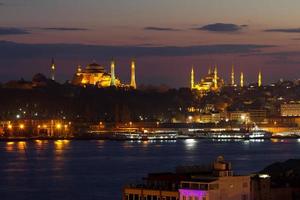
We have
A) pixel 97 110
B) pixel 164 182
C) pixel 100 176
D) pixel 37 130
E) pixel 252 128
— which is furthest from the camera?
pixel 97 110

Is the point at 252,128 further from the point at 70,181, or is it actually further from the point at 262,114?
the point at 70,181

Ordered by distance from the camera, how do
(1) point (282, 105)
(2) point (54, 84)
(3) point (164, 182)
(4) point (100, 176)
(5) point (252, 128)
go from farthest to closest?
(1) point (282, 105), (2) point (54, 84), (5) point (252, 128), (4) point (100, 176), (3) point (164, 182)

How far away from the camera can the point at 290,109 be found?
109 m

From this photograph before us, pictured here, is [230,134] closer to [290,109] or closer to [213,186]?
[290,109]

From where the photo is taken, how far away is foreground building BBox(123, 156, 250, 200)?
477 inches

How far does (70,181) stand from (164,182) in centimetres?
1457

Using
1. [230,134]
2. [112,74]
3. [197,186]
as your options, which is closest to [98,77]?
[112,74]

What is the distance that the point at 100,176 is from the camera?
97.6 ft

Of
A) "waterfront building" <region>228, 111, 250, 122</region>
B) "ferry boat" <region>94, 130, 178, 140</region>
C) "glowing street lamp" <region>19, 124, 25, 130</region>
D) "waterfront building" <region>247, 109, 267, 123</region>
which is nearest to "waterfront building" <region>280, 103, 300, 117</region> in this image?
"waterfront building" <region>247, 109, 267, 123</region>

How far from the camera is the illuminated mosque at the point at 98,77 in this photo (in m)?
108

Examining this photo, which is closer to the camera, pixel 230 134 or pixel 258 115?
pixel 230 134

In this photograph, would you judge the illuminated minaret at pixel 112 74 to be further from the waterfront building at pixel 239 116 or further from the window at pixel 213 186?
the window at pixel 213 186

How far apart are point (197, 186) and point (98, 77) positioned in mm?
97857

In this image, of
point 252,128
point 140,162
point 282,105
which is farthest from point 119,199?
point 282,105
